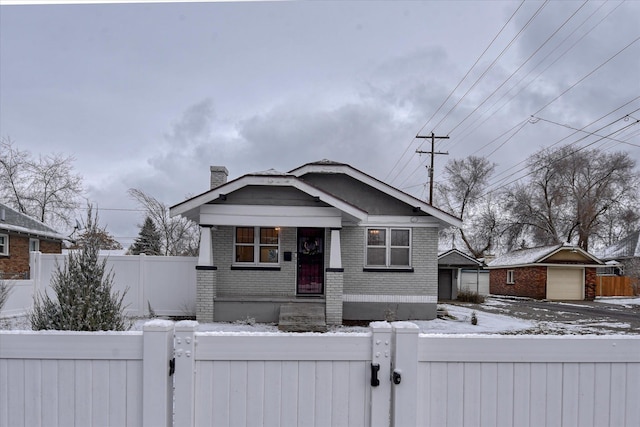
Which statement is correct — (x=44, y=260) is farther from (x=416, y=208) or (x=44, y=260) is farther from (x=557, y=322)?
(x=557, y=322)

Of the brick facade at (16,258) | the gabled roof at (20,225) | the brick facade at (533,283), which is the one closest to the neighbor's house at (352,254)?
the gabled roof at (20,225)

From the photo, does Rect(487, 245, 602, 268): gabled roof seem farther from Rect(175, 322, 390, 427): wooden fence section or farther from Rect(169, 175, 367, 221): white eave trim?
Rect(175, 322, 390, 427): wooden fence section

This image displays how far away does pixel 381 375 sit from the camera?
247cm

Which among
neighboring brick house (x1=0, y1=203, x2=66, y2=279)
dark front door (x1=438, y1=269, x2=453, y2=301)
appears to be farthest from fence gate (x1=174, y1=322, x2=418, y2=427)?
dark front door (x1=438, y1=269, x2=453, y2=301)

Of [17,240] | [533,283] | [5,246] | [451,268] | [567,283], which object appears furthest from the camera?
[533,283]

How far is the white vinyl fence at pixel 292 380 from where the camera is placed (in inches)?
95.5

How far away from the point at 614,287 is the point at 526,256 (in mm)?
6397

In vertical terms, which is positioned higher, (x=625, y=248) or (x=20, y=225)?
(x=20, y=225)

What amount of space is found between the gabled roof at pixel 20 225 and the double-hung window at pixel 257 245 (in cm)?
1083

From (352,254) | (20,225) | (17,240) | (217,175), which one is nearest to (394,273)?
(352,254)

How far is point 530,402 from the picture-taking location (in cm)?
251

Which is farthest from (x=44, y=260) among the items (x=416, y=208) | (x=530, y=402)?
(x=530, y=402)

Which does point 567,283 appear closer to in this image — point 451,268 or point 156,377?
point 451,268

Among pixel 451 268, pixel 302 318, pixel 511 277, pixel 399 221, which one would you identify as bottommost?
pixel 511 277
